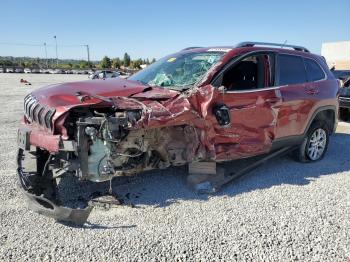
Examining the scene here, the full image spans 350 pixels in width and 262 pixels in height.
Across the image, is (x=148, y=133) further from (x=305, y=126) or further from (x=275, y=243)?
(x=305, y=126)

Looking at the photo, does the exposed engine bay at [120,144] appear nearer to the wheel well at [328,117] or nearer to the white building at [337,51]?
the wheel well at [328,117]

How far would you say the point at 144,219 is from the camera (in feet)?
12.6

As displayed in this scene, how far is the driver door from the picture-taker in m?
4.53

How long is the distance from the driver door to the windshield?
330 mm

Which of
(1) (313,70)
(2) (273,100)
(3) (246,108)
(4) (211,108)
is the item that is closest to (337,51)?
(1) (313,70)

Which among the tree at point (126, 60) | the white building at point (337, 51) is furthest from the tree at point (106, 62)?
the white building at point (337, 51)

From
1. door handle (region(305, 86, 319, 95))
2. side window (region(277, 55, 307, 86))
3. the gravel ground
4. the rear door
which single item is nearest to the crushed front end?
the gravel ground

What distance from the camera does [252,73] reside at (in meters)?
5.25

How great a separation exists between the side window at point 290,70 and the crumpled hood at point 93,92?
2.02 metres

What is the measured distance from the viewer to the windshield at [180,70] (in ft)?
15.3

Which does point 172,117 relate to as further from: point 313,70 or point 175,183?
point 313,70

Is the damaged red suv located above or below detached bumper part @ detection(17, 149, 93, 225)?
above

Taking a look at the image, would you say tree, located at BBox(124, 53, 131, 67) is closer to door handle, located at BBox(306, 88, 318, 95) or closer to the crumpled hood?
door handle, located at BBox(306, 88, 318, 95)

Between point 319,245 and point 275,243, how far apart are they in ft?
1.45
